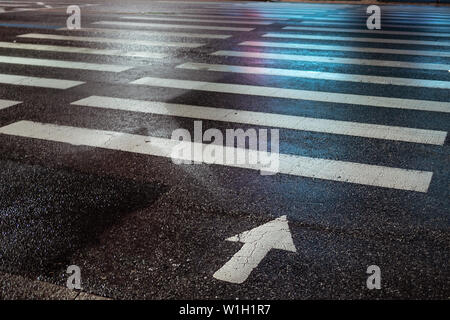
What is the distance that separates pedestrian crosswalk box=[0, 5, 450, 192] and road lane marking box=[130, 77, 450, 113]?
1cm

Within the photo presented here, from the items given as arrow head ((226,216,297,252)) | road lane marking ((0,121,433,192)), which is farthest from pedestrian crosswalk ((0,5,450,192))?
arrow head ((226,216,297,252))

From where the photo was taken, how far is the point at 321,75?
8.27m

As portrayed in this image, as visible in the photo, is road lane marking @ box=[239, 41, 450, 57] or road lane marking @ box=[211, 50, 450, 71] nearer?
road lane marking @ box=[211, 50, 450, 71]

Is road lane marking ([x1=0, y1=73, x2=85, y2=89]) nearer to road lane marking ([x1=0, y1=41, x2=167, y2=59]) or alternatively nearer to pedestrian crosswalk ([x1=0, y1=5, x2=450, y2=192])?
pedestrian crosswalk ([x1=0, y1=5, x2=450, y2=192])

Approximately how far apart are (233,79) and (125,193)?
13.8ft

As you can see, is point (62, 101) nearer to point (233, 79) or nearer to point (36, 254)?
point (233, 79)

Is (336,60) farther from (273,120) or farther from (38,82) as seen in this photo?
(38,82)

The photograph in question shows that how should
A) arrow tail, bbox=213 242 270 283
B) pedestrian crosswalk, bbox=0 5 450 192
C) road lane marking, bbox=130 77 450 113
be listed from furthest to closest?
A: road lane marking, bbox=130 77 450 113
pedestrian crosswalk, bbox=0 5 450 192
arrow tail, bbox=213 242 270 283

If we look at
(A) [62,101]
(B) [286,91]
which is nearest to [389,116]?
(B) [286,91]

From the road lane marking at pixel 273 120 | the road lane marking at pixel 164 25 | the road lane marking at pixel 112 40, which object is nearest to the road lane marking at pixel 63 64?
the road lane marking at pixel 273 120

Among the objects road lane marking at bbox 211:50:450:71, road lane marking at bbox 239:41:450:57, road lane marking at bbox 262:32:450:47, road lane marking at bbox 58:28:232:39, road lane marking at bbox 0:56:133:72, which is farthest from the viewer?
road lane marking at bbox 58:28:232:39

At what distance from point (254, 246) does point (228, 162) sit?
5.14 ft

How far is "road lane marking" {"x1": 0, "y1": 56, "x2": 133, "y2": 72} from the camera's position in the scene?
8.98 meters

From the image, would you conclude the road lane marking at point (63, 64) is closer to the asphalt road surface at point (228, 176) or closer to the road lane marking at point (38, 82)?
the asphalt road surface at point (228, 176)
